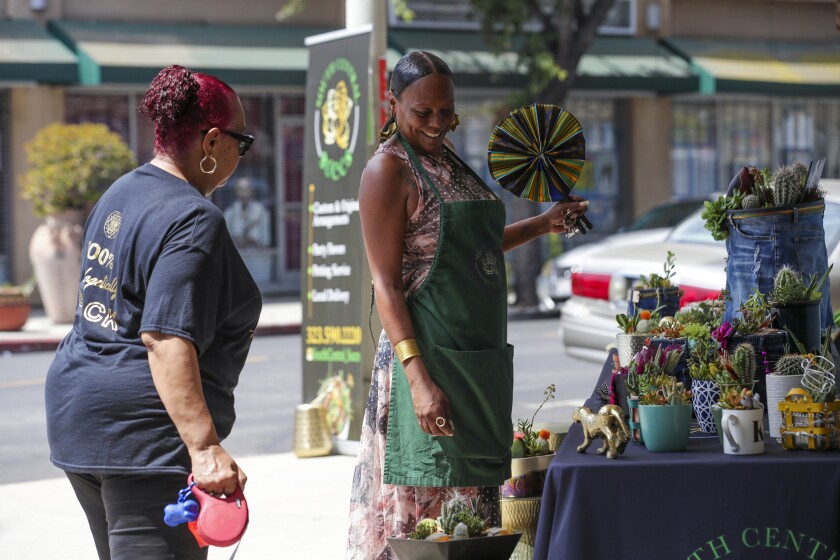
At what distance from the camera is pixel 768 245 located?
13.2 feet

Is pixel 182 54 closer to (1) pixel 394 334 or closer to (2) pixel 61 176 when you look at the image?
(2) pixel 61 176

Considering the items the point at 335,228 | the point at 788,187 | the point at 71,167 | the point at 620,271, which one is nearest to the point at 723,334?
the point at 788,187

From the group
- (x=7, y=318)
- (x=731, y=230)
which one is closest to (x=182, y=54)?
Result: (x=7, y=318)

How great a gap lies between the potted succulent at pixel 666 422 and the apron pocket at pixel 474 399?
41cm

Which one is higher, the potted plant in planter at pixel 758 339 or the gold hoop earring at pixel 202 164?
the gold hoop earring at pixel 202 164

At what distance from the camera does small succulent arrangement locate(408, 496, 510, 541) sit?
10.6 feet

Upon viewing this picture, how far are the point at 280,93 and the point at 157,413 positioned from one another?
62.6 ft

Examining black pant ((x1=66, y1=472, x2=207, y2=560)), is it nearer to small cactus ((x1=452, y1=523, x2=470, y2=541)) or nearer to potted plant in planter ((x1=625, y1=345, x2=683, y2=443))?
small cactus ((x1=452, y1=523, x2=470, y2=541))

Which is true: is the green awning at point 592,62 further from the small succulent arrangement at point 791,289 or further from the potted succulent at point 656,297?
the small succulent arrangement at point 791,289

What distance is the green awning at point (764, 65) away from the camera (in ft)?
77.2

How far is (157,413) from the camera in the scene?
9.48ft

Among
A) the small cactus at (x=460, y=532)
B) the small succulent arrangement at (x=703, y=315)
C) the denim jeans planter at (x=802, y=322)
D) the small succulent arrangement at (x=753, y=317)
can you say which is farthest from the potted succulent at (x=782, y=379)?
the small cactus at (x=460, y=532)

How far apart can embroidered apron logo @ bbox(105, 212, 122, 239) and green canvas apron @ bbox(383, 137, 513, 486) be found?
87cm

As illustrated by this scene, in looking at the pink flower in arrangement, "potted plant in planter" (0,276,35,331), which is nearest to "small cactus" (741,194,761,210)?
the pink flower in arrangement
